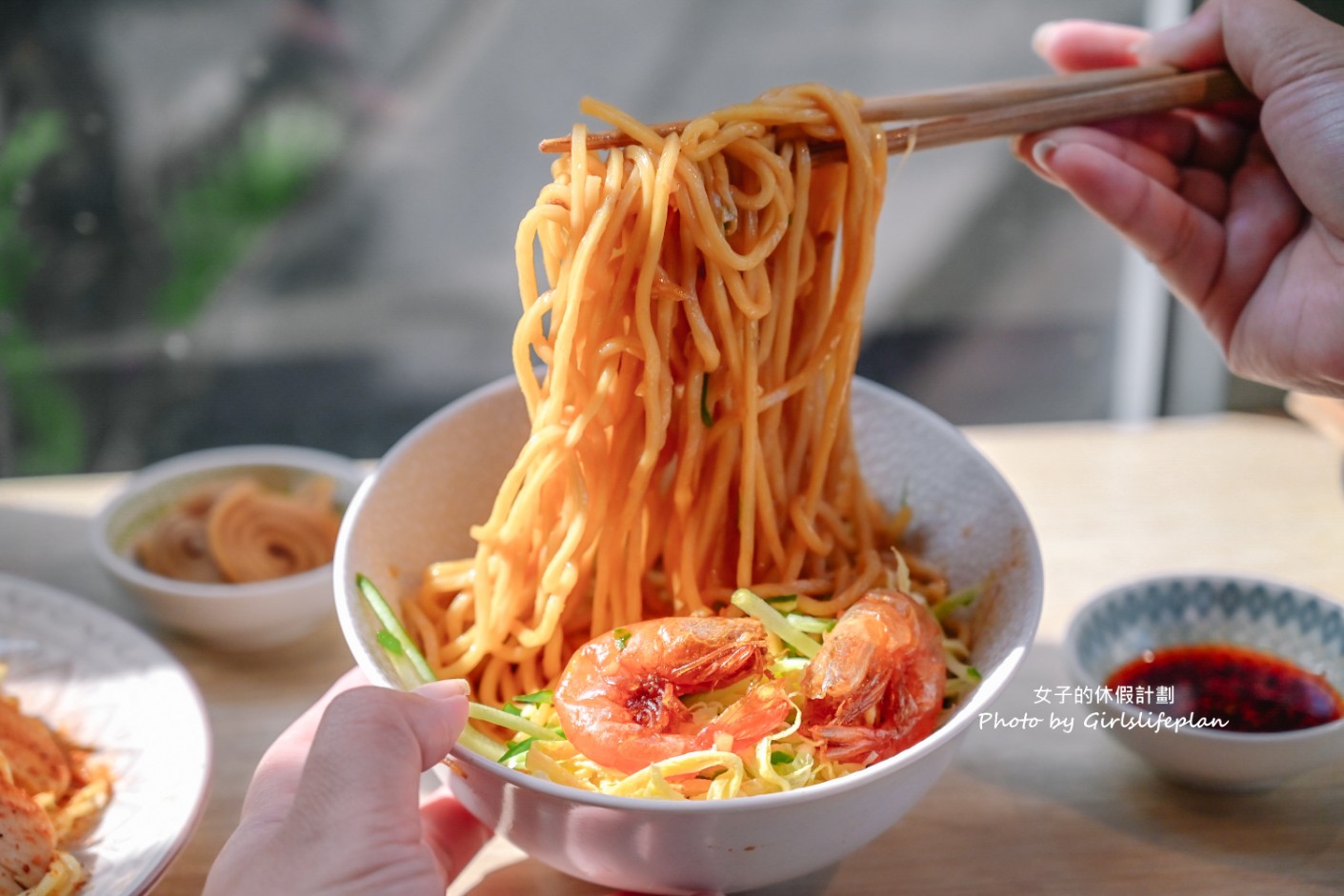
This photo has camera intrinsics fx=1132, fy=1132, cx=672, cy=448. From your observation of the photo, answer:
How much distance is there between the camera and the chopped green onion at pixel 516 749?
1104mm

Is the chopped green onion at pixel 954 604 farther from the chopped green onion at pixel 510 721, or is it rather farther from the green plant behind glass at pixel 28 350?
the green plant behind glass at pixel 28 350

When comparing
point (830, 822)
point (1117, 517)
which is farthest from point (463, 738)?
point (1117, 517)

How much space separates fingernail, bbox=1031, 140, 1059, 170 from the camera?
5.05 feet

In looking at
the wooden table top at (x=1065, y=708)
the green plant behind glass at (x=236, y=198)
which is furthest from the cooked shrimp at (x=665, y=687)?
the green plant behind glass at (x=236, y=198)

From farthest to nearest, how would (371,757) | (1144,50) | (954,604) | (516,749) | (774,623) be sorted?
(1144,50) → (954,604) → (774,623) → (516,749) → (371,757)

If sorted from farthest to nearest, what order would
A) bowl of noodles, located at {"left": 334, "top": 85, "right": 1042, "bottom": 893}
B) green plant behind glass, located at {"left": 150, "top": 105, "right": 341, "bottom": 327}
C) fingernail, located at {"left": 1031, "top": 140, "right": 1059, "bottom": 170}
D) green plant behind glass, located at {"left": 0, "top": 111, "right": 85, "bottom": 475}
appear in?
green plant behind glass, located at {"left": 150, "top": 105, "right": 341, "bottom": 327}, green plant behind glass, located at {"left": 0, "top": 111, "right": 85, "bottom": 475}, fingernail, located at {"left": 1031, "top": 140, "right": 1059, "bottom": 170}, bowl of noodles, located at {"left": 334, "top": 85, "right": 1042, "bottom": 893}

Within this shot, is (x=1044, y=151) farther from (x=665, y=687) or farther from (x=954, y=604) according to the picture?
(x=665, y=687)

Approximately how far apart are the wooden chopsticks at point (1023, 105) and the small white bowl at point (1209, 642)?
619 millimetres

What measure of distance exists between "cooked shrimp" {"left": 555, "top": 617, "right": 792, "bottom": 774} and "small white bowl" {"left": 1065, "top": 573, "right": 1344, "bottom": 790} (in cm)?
45

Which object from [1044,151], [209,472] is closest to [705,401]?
[1044,151]

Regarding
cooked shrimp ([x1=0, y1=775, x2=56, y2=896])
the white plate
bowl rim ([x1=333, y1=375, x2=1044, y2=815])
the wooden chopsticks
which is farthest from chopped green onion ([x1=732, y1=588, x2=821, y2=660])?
cooked shrimp ([x1=0, y1=775, x2=56, y2=896])

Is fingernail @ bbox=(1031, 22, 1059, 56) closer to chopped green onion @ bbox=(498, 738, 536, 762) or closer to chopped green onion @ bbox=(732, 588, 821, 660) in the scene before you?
chopped green onion @ bbox=(732, 588, 821, 660)

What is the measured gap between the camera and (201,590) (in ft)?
5.14

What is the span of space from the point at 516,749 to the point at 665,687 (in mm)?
159
